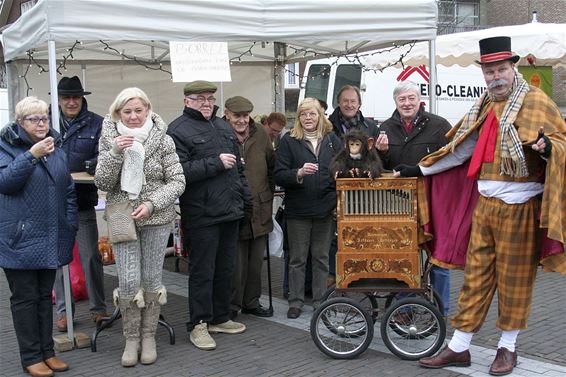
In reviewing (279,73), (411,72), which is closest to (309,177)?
(279,73)

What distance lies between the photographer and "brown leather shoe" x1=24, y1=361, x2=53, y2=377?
14.7 ft

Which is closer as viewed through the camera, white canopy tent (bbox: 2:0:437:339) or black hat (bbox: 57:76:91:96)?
white canopy tent (bbox: 2:0:437:339)

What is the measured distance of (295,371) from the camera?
15.0ft

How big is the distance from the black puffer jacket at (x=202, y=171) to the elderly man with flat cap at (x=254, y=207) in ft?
1.73

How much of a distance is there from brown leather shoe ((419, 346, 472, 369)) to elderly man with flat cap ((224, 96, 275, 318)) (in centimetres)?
171

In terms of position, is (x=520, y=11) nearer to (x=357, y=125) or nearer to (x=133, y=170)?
(x=357, y=125)

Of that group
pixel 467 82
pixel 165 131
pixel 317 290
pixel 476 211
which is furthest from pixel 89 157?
pixel 467 82

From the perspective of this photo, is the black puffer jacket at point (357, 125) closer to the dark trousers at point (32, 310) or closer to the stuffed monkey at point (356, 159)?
the stuffed monkey at point (356, 159)

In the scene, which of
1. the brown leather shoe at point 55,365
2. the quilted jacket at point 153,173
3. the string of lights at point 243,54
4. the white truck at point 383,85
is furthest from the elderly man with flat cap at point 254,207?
the white truck at point 383,85

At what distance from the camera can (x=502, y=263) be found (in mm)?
4309

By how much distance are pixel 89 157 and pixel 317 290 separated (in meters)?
2.16

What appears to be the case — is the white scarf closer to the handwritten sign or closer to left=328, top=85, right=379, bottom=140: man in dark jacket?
the handwritten sign

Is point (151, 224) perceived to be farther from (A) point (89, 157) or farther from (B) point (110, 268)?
(B) point (110, 268)

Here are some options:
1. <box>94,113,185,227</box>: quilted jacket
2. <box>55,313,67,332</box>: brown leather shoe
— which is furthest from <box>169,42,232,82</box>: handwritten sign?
<box>55,313,67,332</box>: brown leather shoe
